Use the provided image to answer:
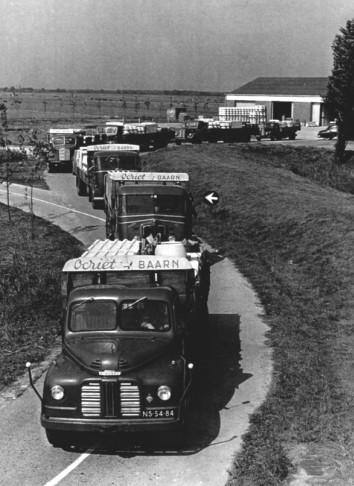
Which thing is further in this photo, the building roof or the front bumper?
the building roof

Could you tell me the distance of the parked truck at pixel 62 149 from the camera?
142 ft

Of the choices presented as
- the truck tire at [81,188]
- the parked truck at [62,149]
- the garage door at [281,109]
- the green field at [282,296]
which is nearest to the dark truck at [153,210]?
the green field at [282,296]

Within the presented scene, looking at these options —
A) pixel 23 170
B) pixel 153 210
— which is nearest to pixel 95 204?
pixel 153 210

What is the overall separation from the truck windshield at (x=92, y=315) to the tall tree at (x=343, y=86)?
46.2 meters

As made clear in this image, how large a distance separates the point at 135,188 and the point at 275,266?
536 cm

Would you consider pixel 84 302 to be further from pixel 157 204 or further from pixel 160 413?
pixel 157 204

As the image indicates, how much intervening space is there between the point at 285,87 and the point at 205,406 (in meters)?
80.0

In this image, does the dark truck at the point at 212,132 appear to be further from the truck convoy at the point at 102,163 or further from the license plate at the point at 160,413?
the license plate at the point at 160,413

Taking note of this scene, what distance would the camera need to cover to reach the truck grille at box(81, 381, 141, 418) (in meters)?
9.47

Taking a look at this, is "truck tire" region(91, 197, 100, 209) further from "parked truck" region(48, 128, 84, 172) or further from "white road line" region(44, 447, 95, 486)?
"white road line" region(44, 447, 95, 486)

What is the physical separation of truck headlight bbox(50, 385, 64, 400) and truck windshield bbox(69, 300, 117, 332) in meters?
1.02

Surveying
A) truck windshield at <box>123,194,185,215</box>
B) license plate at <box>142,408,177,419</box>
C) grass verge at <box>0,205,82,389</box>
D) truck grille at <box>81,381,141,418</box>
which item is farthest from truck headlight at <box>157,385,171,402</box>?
truck windshield at <box>123,194,185,215</box>

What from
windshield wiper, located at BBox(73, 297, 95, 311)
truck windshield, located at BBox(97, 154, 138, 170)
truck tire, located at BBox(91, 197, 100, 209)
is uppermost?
truck windshield, located at BBox(97, 154, 138, 170)

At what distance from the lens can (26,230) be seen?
89.2 ft
